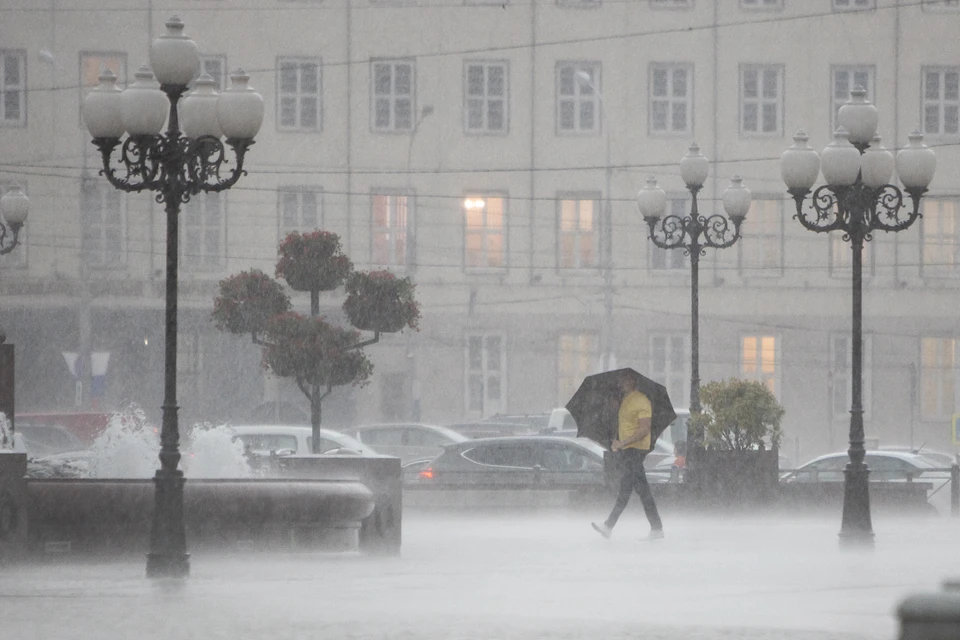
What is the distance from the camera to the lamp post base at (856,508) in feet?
63.2

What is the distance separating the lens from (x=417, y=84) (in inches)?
2072

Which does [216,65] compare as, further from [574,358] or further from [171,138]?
[171,138]

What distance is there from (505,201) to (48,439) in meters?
20.8

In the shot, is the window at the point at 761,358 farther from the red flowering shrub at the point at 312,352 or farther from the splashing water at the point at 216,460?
the splashing water at the point at 216,460

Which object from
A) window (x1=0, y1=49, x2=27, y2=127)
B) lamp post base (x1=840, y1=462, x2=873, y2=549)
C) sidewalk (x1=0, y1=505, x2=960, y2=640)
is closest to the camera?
sidewalk (x1=0, y1=505, x2=960, y2=640)

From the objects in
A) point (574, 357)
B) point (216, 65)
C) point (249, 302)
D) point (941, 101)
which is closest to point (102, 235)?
point (216, 65)

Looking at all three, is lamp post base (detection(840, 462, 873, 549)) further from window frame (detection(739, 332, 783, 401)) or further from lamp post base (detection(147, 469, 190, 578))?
window frame (detection(739, 332, 783, 401))

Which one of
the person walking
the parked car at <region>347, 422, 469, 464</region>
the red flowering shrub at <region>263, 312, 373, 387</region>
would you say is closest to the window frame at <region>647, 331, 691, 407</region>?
the parked car at <region>347, 422, 469, 464</region>

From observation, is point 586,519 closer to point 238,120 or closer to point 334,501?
point 334,501

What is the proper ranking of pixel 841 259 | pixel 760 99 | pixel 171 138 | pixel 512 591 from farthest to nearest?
pixel 841 259
pixel 760 99
pixel 171 138
pixel 512 591

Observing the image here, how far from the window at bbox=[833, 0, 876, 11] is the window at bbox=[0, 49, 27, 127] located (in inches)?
869

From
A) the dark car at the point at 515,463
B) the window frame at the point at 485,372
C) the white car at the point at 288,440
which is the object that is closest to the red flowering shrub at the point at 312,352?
the dark car at the point at 515,463

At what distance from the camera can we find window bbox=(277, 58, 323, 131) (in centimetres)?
5262

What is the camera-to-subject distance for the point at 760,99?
53312 mm
